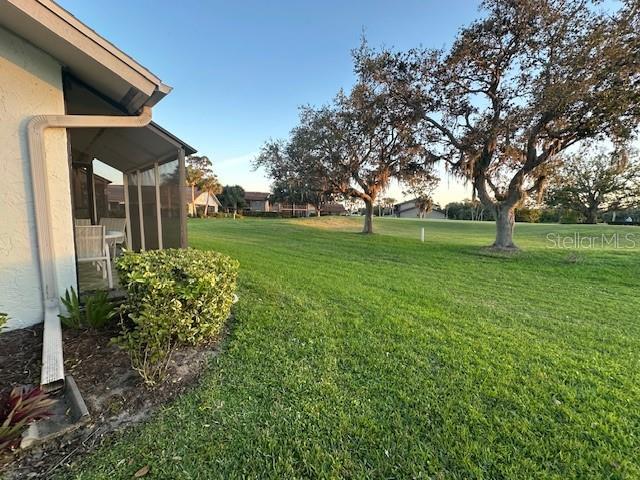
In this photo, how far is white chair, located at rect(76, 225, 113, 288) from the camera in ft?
15.2

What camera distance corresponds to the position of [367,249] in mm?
11812

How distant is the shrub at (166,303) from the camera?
2617 millimetres

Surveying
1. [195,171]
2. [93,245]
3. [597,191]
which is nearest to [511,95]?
[93,245]

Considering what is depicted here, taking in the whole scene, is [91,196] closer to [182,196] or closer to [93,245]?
[93,245]

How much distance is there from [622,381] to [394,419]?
2.29 metres

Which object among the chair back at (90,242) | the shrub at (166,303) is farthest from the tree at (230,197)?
the shrub at (166,303)

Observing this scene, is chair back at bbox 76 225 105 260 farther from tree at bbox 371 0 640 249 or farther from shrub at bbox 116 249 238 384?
tree at bbox 371 0 640 249

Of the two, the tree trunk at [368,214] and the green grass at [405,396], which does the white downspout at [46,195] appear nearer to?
the green grass at [405,396]

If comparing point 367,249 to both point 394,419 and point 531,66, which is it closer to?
point 531,66

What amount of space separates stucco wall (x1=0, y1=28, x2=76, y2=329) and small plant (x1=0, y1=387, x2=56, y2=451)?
196 centimetres

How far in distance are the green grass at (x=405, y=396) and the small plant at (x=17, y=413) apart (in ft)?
1.46

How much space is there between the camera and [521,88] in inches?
367

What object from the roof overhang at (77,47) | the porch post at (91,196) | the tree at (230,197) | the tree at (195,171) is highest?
the tree at (195,171)

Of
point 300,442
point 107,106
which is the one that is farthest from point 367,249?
point 300,442
